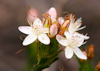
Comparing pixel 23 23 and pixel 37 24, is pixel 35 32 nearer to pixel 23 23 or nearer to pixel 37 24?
pixel 37 24

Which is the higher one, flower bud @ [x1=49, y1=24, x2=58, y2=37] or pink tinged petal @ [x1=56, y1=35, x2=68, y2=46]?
flower bud @ [x1=49, y1=24, x2=58, y2=37]

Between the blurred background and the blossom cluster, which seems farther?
the blurred background

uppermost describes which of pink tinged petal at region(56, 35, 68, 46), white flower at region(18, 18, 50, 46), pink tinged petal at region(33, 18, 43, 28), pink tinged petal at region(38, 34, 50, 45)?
pink tinged petal at region(33, 18, 43, 28)

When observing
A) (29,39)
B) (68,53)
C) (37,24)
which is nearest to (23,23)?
(37,24)

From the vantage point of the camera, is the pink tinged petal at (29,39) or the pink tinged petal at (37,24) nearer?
the pink tinged petal at (29,39)

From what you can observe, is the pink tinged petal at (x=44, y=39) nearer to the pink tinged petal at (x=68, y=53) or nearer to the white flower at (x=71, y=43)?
the white flower at (x=71, y=43)

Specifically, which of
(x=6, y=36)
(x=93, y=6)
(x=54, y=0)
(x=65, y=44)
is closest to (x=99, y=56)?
(x=93, y=6)

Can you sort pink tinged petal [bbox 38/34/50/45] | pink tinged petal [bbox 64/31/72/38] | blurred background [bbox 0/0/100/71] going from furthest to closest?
blurred background [bbox 0/0/100/71]
pink tinged petal [bbox 64/31/72/38]
pink tinged petal [bbox 38/34/50/45]

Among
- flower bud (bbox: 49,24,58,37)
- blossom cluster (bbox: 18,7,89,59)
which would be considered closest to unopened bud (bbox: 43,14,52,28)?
blossom cluster (bbox: 18,7,89,59)

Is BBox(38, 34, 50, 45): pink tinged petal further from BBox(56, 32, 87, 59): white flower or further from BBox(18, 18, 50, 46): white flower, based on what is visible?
BBox(56, 32, 87, 59): white flower

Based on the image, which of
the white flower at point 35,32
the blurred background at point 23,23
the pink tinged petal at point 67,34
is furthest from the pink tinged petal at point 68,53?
the blurred background at point 23,23

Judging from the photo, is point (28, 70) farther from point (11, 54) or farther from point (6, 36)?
point (6, 36)
